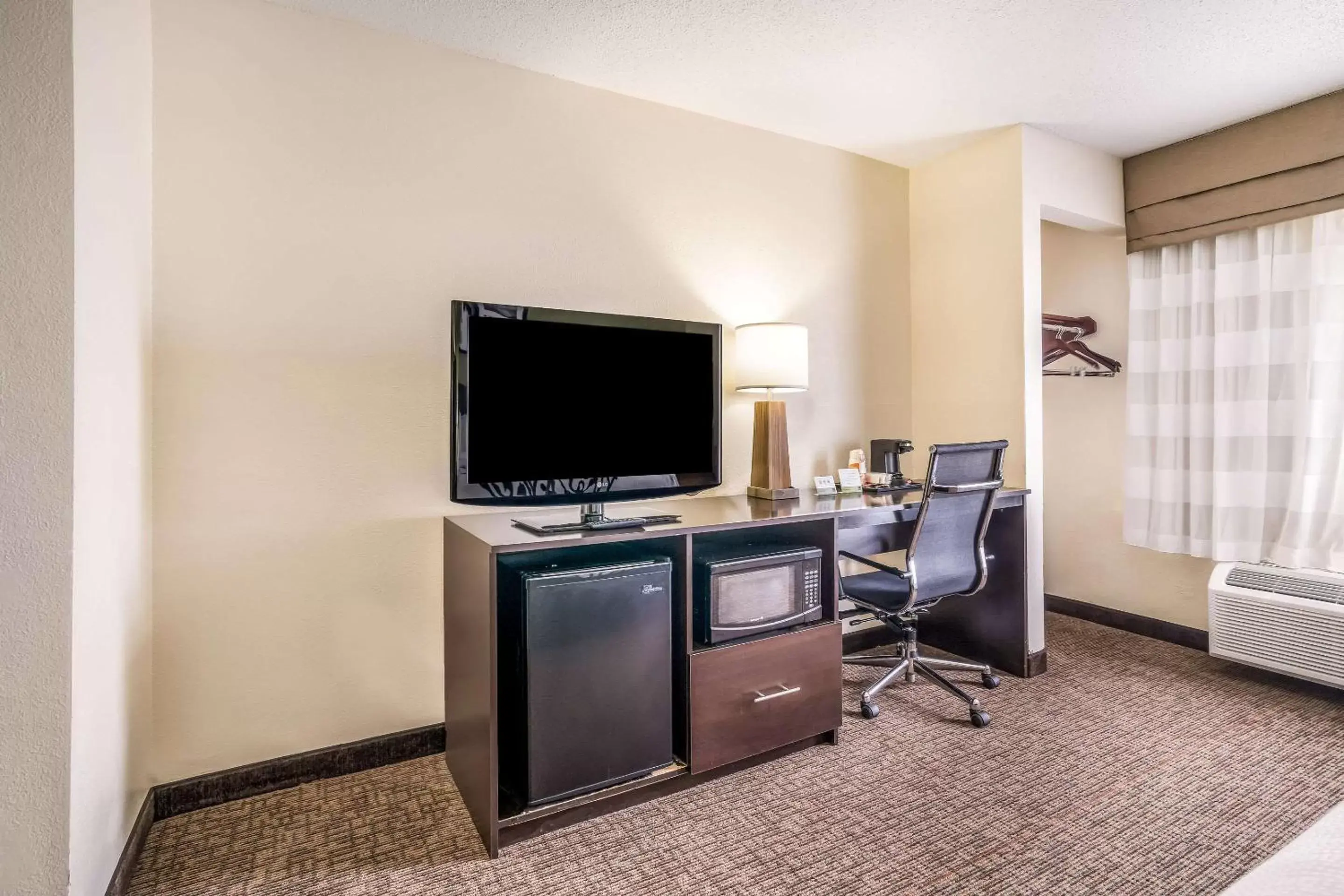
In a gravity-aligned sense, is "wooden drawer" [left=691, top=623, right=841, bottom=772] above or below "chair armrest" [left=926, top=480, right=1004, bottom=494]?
below

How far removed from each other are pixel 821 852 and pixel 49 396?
199 centimetres

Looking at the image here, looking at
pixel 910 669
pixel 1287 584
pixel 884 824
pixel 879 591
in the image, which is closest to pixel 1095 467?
pixel 1287 584

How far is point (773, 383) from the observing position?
101 inches

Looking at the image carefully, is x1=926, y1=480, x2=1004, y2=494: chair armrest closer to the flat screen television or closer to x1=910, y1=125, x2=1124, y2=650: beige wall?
x1=910, y1=125, x2=1124, y2=650: beige wall

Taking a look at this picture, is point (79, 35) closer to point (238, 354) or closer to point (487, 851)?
point (238, 354)

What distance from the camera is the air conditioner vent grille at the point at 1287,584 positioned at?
253 centimetres

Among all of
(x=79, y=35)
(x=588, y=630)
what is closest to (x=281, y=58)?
(x=79, y=35)

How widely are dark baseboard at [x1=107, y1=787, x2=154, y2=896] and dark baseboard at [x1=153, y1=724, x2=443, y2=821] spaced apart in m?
0.04

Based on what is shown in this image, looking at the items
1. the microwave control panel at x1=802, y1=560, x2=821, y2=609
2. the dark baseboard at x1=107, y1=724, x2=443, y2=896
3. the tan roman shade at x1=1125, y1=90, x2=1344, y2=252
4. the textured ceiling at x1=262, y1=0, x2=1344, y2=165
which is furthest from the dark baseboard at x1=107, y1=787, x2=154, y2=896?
the tan roman shade at x1=1125, y1=90, x2=1344, y2=252

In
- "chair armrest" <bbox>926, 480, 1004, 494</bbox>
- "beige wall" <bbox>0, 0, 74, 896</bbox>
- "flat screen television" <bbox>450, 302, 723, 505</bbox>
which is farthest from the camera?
"chair armrest" <bbox>926, 480, 1004, 494</bbox>

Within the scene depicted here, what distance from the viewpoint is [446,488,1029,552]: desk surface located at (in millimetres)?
1751

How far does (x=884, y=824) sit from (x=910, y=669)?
983mm

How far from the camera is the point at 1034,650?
112 inches

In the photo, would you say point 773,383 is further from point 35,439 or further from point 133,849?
point 133,849
